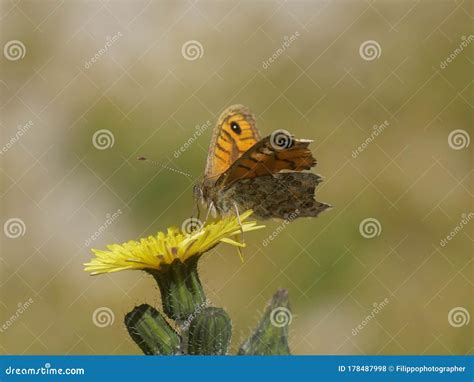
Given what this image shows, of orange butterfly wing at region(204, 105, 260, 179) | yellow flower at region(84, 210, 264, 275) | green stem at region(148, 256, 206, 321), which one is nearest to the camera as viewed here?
yellow flower at region(84, 210, 264, 275)

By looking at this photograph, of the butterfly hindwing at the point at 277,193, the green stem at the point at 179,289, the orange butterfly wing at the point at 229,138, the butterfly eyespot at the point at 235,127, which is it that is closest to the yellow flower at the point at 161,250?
the green stem at the point at 179,289

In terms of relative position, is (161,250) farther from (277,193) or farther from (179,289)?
(277,193)

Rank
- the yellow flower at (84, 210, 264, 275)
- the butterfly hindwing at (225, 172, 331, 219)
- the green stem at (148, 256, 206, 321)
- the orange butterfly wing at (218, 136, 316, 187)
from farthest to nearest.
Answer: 1. the butterfly hindwing at (225, 172, 331, 219)
2. the orange butterfly wing at (218, 136, 316, 187)
3. the green stem at (148, 256, 206, 321)
4. the yellow flower at (84, 210, 264, 275)

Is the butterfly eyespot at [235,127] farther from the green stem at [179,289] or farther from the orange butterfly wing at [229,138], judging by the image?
the green stem at [179,289]

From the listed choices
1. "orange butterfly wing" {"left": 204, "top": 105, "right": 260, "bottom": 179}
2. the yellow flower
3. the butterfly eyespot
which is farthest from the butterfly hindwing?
the yellow flower

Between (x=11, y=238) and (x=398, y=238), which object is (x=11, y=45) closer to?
(x=11, y=238)

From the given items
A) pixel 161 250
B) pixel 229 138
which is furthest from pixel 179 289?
pixel 229 138

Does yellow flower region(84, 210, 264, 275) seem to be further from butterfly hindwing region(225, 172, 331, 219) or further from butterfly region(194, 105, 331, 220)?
butterfly hindwing region(225, 172, 331, 219)
